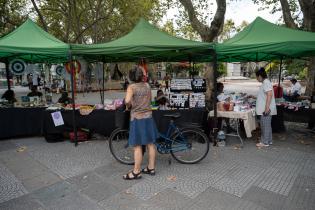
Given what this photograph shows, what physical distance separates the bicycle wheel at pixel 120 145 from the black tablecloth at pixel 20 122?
2.85m

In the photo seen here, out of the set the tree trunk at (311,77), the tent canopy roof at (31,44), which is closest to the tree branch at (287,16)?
the tree trunk at (311,77)

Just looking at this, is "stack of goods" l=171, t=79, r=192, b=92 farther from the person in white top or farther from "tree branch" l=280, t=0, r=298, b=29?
"tree branch" l=280, t=0, r=298, b=29

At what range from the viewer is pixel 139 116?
4.01m

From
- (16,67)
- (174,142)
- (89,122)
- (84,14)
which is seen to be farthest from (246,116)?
(84,14)

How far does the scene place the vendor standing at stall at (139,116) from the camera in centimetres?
389

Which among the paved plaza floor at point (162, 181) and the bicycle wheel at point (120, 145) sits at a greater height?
the bicycle wheel at point (120, 145)

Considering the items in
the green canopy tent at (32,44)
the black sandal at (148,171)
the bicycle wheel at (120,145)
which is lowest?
the black sandal at (148,171)

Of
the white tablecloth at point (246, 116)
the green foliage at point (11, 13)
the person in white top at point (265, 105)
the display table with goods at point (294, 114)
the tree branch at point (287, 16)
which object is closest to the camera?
the person in white top at point (265, 105)

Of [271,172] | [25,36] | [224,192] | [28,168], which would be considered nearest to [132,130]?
[224,192]

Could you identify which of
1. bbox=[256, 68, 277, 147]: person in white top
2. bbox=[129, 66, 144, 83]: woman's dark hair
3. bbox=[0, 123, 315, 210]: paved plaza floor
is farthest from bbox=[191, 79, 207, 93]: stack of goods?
bbox=[129, 66, 144, 83]: woman's dark hair

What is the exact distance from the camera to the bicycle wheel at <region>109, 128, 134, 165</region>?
490cm

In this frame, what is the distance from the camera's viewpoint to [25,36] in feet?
23.0

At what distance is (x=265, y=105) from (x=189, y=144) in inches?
85.2

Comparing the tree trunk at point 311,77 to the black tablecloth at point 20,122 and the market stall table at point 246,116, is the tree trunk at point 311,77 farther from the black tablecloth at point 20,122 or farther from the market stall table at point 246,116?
the black tablecloth at point 20,122
